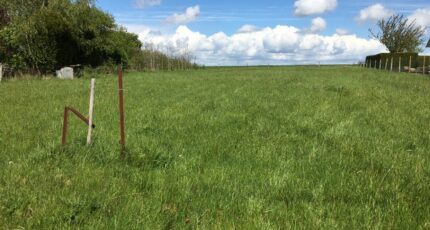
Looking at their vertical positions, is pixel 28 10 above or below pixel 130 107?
above

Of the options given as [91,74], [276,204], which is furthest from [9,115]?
[91,74]

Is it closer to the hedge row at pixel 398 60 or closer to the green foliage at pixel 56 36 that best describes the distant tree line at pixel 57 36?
the green foliage at pixel 56 36

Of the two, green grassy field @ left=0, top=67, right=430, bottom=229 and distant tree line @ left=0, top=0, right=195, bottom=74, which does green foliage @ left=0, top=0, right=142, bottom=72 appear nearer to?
distant tree line @ left=0, top=0, right=195, bottom=74

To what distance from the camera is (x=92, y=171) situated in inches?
258

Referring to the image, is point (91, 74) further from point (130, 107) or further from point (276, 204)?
point (276, 204)

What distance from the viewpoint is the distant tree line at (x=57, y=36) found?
33.3 metres

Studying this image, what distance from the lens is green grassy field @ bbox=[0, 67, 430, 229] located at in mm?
5008

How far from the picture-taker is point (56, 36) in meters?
34.7

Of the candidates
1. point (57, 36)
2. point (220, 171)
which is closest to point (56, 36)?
point (57, 36)

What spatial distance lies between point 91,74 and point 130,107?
21778 mm

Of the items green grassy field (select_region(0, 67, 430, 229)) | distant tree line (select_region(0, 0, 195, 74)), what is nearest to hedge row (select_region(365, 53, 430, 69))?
distant tree line (select_region(0, 0, 195, 74))

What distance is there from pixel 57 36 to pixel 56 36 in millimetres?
83

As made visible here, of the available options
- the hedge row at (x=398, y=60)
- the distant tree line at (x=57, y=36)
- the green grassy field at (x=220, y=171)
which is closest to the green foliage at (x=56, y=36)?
the distant tree line at (x=57, y=36)

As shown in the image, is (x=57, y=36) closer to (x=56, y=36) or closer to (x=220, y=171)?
(x=56, y=36)
